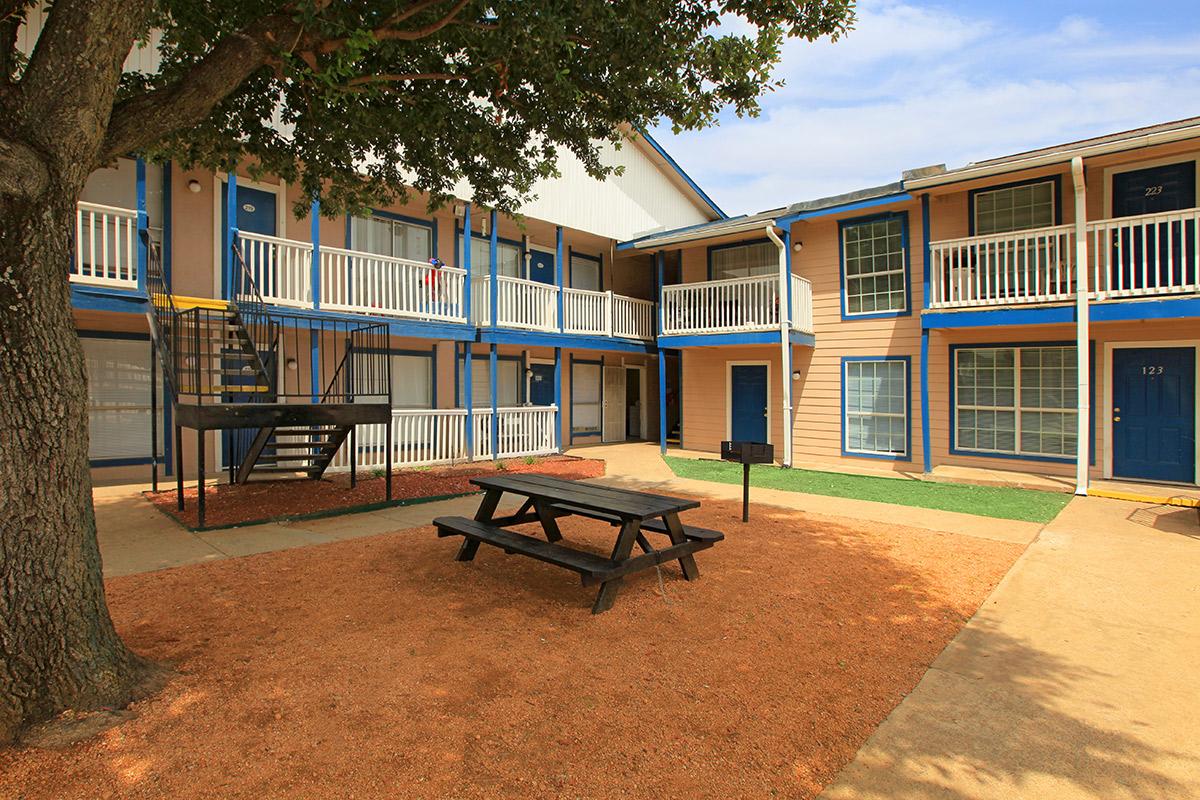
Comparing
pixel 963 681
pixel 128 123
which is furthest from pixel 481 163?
pixel 963 681

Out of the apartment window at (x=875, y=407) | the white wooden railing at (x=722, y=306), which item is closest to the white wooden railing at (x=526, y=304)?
the white wooden railing at (x=722, y=306)

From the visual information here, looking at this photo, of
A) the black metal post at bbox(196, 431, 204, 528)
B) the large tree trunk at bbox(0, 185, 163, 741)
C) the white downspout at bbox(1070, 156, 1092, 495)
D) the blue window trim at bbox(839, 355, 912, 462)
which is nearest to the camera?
the large tree trunk at bbox(0, 185, 163, 741)

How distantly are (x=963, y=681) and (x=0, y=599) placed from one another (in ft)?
15.6

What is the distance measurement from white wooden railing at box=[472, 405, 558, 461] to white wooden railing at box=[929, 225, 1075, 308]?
26.7 feet

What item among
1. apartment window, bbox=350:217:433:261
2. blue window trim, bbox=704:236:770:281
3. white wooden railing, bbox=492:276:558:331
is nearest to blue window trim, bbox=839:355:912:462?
blue window trim, bbox=704:236:770:281

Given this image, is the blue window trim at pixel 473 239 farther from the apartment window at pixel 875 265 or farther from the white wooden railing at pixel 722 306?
the apartment window at pixel 875 265

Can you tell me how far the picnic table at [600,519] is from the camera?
15.1 ft

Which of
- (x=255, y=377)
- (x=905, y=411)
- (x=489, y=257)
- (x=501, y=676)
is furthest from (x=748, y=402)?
(x=501, y=676)

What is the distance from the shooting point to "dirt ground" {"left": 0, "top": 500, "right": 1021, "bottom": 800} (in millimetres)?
2666

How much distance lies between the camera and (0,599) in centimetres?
283

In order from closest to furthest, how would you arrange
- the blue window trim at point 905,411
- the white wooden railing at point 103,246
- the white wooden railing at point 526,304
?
the white wooden railing at point 103,246 → the blue window trim at point 905,411 → the white wooden railing at point 526,304

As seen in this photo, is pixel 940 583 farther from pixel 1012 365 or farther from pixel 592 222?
pixel 592 222

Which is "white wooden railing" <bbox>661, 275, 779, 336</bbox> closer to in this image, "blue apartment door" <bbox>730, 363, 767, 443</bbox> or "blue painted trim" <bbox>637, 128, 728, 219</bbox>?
"blue apartment door" <bbox>730, 363, 767, 443</bbox>

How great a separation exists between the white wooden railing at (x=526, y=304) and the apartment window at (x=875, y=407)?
655 cm
